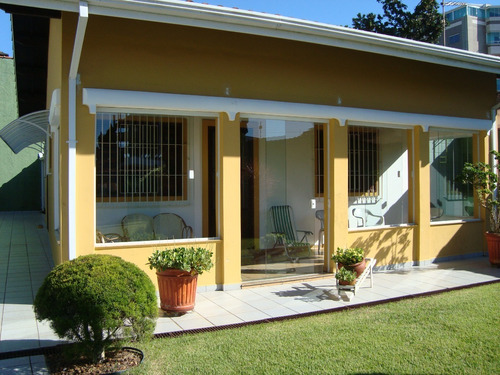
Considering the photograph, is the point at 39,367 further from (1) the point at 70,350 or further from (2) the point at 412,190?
(2) the point at 412,190

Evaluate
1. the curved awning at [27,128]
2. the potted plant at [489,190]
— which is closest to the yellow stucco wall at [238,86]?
the potted plant at [489,190]

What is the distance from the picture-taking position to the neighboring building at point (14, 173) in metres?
22.6

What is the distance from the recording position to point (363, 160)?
8.63 metres

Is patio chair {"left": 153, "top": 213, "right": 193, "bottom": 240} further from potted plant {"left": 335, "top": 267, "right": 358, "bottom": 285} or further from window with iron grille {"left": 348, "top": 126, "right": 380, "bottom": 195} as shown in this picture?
window with iron grille {"left": 348, "top": 126, "right": 380, "bottom": 195}

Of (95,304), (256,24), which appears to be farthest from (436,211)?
(95,304)

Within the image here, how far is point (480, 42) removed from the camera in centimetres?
8044

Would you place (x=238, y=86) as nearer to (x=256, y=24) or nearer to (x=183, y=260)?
(x=256, y=24)

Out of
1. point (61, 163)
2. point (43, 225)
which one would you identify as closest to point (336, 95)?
point (61, 163)

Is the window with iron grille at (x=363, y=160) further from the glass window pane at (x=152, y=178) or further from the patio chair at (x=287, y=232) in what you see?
the glass window pane at (x=152, y=178)

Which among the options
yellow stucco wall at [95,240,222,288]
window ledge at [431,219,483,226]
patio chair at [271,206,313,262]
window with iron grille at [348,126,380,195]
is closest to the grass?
yellow stucco wall at [95,240,222,288]

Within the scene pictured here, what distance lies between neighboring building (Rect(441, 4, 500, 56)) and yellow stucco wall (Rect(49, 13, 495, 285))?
74.4 metres

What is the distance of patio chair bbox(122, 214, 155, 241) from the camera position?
676 cm

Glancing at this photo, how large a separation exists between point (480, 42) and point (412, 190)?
84011 millimetres

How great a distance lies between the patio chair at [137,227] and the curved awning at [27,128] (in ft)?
12.0
